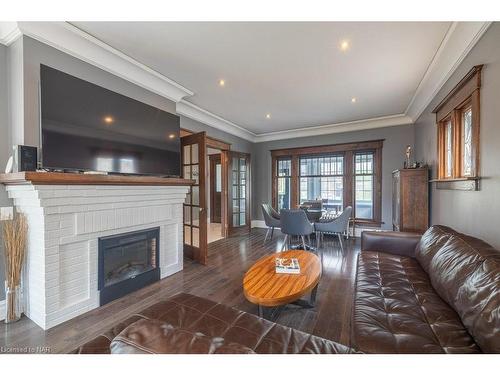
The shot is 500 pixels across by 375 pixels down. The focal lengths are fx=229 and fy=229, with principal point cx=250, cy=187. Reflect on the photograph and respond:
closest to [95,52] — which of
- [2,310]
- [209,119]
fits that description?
[209,119]

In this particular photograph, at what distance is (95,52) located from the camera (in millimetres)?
2391

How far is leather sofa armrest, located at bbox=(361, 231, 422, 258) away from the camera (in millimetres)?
2559

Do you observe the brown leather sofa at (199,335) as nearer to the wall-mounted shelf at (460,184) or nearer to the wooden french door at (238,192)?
the wall-mounted shelf at (460,184)

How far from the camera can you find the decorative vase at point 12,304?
200 centimetres

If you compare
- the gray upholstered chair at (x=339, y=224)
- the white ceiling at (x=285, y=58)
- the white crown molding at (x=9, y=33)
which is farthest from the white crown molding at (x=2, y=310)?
the gray upholstered chair at (x=339, y=224)

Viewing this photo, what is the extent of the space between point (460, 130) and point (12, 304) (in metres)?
4.87

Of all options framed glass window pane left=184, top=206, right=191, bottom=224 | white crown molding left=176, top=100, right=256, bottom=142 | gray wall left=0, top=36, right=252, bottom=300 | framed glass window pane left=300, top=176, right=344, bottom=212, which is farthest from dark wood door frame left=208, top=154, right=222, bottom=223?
gray wall left=0, top=36, right=252, bottom=300

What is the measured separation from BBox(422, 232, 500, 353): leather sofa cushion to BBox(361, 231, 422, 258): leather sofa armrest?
0.66 m

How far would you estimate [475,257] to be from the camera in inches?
57.9

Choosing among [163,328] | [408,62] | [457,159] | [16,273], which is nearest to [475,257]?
[457,159]

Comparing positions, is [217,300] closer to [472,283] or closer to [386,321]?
[386,321]

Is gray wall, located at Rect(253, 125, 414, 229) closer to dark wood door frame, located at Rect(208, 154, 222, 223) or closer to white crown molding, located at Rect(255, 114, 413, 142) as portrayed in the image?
white crown molding, located at Rect(255, 114, 413, 142)

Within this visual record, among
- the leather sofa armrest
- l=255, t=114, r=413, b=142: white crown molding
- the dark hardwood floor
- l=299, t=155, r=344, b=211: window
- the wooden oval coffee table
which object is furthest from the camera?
l=299, t=155, r=344, b=211: window

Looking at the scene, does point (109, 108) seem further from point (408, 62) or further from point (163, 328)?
point (408, 62)
